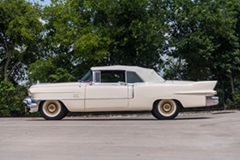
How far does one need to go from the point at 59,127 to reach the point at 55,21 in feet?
42.1

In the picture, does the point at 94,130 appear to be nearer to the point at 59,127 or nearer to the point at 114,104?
the point at 59,127

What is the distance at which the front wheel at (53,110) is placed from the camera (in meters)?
14.5

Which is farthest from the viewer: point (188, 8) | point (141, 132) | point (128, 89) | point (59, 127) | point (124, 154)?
point (188, 8)

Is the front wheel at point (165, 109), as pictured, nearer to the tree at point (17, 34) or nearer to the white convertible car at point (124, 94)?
the white convertible car at point (124, 94)

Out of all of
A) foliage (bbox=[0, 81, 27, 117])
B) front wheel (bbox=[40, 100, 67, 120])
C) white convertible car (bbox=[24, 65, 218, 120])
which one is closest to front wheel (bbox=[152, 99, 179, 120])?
white convertible car (bbox=[24, 65, 218, 120])

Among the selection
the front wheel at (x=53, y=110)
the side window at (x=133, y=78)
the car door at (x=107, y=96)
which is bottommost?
the front wheel at (x=53, y=110)

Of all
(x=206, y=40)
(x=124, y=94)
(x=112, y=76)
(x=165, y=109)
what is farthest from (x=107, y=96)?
(x=206, y=40)

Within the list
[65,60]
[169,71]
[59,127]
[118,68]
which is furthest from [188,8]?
[59,127]

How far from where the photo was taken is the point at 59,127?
11727mm

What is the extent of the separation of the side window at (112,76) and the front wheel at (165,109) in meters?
1.44

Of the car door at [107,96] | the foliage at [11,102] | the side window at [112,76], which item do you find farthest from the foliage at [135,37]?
the car door at [107,96]

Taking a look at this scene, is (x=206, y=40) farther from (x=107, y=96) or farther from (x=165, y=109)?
(x=107, y=96)

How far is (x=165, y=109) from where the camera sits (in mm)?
14258

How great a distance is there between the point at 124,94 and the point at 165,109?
1456mm
